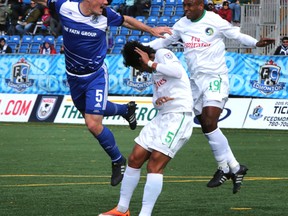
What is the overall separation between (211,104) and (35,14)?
89.4 ft

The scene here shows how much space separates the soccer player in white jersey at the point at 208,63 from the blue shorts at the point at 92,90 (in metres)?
0.90

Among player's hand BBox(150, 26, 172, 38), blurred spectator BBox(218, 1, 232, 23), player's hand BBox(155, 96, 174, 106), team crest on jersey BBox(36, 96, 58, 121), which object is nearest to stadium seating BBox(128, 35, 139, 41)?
blurred spectator BBox(218, 1, 232, 23)

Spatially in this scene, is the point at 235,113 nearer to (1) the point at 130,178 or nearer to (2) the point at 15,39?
(2) the point at 15,39

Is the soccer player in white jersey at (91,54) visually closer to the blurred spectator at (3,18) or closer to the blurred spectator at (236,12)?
the blurred spectator at (236,12)

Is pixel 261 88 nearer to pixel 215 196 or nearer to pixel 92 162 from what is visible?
pixel 92 162

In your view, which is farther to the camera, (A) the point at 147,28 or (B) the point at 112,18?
(B) the point at 112,18

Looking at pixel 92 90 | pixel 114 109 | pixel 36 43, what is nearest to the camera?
pixel 92 90

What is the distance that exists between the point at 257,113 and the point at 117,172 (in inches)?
627

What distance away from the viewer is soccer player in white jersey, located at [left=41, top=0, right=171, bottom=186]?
14.1 metres

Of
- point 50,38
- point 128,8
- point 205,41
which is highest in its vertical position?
point 205,41

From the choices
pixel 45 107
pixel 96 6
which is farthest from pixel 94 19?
pixel 45 107

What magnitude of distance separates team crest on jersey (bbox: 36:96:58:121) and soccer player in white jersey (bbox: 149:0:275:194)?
59.8 feet

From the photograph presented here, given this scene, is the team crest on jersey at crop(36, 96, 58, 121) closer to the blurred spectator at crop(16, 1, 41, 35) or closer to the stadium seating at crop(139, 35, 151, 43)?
the stadium seating at crop(139, 35, 151, 43)

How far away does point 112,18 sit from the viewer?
14.4 meters
